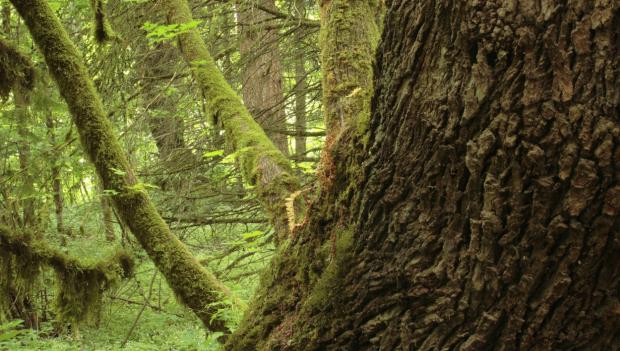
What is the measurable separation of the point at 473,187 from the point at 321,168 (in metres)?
0.76

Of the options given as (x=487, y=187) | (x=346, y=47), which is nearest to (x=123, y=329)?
(x=346, y=47)

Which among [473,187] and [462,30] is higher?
[462,30]

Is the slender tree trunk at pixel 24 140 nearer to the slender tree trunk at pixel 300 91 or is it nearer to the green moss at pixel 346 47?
the slender tree trunk at pixel 300 91

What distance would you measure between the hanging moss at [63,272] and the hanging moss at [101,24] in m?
1.68

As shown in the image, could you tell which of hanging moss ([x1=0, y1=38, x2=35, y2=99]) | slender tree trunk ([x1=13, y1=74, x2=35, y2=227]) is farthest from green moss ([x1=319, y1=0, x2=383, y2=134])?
slender tree trunk ([x1=13, y1=74, x2=35, y2=227])

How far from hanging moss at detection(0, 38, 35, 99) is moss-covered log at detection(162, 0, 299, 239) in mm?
1379

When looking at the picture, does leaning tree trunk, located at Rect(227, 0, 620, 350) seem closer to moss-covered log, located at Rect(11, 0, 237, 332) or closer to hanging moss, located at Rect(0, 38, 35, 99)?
moss-covered log, located at Rect(11, 0, 237, 332)

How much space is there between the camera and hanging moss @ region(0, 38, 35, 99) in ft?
15.5

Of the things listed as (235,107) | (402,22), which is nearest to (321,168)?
(402,22)

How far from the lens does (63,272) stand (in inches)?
169

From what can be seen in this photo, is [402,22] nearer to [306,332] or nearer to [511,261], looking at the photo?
[511,261]

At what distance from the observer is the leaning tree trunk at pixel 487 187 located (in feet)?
3.91

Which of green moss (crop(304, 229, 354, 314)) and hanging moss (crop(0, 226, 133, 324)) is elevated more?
green moss (crop(304, 229, 354, 314))

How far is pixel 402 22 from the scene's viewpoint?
1488mm
